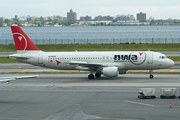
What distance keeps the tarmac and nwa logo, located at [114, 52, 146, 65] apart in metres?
2.61

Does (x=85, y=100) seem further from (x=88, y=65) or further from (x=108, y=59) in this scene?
(x=108, y=59)

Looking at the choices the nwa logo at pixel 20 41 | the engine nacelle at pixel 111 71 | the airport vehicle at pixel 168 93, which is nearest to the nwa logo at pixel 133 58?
the engine nacelle at pixel 111 71

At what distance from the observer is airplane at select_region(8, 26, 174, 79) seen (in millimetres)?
39656


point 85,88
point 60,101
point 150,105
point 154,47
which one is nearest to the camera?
point 150,105

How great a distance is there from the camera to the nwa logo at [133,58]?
3975cm

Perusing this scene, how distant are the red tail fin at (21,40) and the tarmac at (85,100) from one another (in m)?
5.96

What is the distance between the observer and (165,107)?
919 inches

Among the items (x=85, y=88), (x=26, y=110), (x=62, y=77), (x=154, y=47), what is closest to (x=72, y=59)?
(x=62, y=77)

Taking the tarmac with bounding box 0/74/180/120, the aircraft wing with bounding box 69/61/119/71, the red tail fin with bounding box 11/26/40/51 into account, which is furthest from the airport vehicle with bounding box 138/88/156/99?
the red tail fin with bounding box 11/26/40/51

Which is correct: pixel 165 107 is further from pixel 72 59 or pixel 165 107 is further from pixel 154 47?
pixel 154 47

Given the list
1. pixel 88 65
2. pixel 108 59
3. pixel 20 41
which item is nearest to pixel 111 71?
pixel 108 59

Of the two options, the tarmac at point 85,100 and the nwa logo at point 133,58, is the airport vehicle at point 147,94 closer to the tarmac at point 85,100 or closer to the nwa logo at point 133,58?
the tarmac at point 85,100

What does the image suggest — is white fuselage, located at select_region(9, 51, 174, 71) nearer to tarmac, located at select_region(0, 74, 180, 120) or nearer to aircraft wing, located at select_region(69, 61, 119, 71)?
aircraft wing, located at select_region(69, 61, 119, 71)

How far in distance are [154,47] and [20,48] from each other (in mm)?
55404
